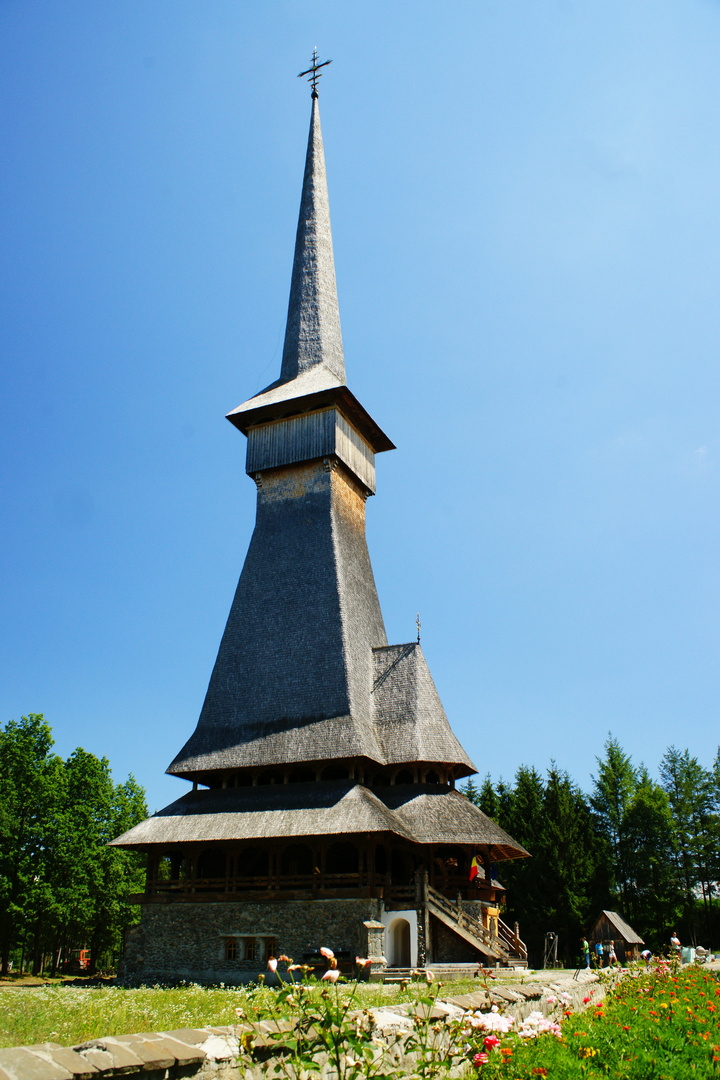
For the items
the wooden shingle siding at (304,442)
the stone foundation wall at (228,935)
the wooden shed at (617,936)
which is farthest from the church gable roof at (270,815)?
the wooden shed at (617,936)

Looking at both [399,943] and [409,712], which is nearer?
[399,943]

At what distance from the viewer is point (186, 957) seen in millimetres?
21656

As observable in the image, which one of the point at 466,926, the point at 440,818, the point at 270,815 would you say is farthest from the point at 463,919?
the point at 270,815

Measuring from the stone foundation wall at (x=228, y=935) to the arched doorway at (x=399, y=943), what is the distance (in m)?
1.11

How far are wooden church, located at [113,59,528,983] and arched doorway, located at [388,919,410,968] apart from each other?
5cm

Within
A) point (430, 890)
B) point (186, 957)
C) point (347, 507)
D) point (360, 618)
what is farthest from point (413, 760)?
point (347, 507)

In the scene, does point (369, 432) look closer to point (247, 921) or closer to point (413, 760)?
point (413, 760)

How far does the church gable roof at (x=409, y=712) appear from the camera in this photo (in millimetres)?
24688

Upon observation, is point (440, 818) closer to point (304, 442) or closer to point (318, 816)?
point (318, 816)

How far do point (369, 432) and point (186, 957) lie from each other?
21.1m

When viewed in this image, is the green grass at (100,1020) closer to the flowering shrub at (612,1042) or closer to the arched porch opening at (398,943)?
the flowering shrub at (612,1042)

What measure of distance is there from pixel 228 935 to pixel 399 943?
4.78 meters

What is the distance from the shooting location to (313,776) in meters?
24.4

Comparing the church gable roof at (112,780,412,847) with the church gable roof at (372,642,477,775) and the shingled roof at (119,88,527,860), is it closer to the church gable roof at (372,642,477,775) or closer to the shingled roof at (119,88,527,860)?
the shingled roof at (119,88,527,860)
